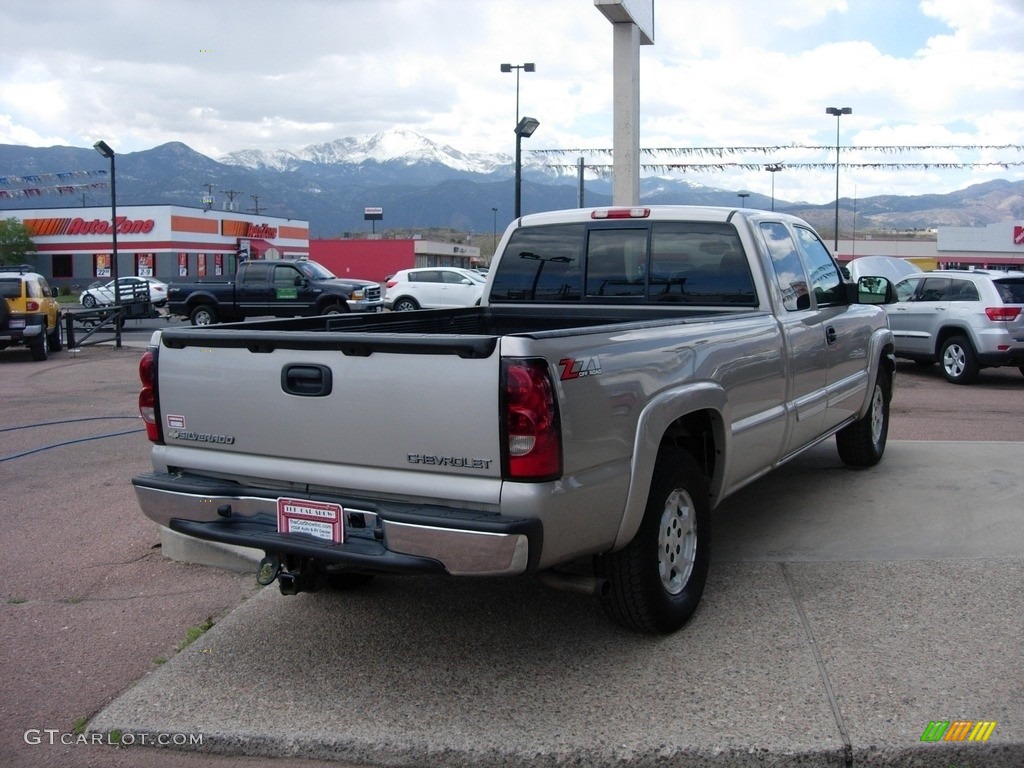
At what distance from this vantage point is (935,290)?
15055 mm

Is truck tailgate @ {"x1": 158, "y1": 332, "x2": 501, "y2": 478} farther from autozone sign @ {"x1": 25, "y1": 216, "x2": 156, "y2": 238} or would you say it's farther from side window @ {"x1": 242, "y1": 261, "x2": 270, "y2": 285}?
autozone sign @ {"x1": 25, "y1": 216, "x2": 156, "y2": 238}

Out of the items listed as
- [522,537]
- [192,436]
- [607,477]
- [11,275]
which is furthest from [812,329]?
[11,275]

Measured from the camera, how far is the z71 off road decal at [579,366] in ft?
12.3

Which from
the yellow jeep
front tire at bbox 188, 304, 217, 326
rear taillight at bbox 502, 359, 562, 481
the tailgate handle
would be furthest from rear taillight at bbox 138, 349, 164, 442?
front tire at bbox 188, 304, 217, 326

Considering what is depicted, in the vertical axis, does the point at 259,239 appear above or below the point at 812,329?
above

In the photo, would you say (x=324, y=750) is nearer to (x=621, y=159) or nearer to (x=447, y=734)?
(x=447, y=734)

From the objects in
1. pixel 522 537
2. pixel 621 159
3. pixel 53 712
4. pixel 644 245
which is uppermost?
pixel 621 159

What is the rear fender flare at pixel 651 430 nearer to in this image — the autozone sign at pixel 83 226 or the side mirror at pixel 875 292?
the side mirror at pixel 875 292

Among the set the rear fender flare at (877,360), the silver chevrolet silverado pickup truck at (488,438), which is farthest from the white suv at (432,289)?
the silver chevrolet silverado pickup truck at (488,438)

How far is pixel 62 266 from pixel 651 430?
74920 millimetres

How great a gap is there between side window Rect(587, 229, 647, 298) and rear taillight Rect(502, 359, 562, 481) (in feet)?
8.48

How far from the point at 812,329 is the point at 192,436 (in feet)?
12.4

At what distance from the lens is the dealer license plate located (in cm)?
396

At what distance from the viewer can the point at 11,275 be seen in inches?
746
